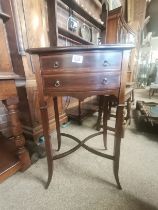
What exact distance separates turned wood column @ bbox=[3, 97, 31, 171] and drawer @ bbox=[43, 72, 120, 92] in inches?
14.4

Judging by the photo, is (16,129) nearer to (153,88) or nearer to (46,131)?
(46,131)

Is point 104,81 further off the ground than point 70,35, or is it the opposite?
point 70,35

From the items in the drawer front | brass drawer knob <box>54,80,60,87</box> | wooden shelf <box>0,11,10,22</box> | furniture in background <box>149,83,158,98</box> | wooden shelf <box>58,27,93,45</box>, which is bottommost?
furniture in background <box>149,83,158,98</box>

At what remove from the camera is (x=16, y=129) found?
1.06 m

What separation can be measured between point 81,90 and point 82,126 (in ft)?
4.14

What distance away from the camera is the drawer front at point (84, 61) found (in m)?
0.75

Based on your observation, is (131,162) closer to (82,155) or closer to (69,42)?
(82,155)

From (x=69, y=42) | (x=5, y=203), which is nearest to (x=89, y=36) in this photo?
(x=69, y=42)

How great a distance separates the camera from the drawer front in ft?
2.46

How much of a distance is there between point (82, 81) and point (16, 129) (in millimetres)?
675

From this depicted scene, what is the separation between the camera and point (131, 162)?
1.24 m

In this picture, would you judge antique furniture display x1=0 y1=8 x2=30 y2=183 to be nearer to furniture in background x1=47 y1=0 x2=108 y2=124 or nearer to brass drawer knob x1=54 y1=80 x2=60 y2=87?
brass drawer knob x1=54 y1=80 x2=60 y2=87

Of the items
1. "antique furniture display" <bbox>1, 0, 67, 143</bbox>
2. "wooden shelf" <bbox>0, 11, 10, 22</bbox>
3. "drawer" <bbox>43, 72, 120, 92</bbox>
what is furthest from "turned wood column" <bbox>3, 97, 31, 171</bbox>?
"wooden shelf" <bbox>0, 11, 10, 22</bbox>

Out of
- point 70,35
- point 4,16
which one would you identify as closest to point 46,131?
point 4,16
